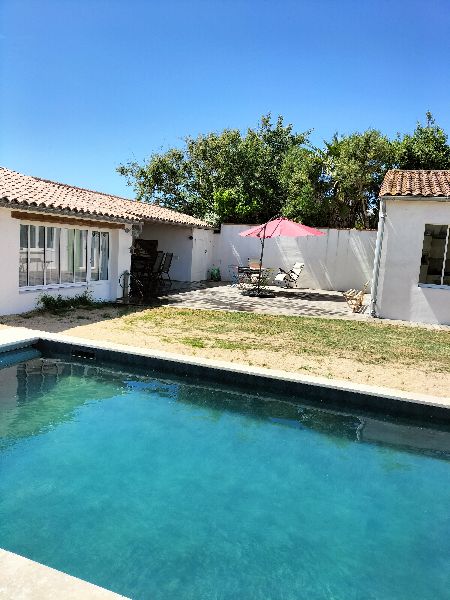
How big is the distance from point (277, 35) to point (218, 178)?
13859 millimetres

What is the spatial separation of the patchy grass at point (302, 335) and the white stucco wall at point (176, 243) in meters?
9.07

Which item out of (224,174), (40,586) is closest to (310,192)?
(224,174)

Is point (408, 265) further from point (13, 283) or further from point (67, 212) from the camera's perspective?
point (13, 283)

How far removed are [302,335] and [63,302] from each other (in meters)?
6.74

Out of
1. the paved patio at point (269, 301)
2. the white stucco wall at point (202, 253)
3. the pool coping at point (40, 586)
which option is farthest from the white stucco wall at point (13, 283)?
the pool coping at point (40, 586)

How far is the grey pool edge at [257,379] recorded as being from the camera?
6059 mm

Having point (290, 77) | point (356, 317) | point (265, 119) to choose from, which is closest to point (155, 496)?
point (356, 317)

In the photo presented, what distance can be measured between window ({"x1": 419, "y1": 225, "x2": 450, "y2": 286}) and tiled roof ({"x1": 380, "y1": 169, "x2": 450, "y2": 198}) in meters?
0.96

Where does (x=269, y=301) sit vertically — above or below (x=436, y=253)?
below

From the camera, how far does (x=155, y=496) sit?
4.78 meters

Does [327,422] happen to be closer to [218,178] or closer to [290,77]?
[290,77]

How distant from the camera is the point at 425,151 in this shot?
24.6 meters

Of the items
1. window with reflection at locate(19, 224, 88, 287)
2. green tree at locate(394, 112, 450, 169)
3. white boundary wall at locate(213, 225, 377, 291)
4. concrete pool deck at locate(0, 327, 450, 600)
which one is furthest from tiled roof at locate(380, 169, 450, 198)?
green tree at locate(394, 112, 450, 169)

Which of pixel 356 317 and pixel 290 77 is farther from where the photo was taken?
pixel 290 77
